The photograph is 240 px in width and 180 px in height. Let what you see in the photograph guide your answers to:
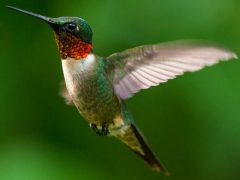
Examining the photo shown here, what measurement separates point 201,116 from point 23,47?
124cm

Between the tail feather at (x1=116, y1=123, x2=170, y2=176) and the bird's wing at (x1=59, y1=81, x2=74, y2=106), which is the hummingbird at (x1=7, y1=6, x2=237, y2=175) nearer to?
the tail feather at (x1=116, y1=123, x2=170, y2=176)

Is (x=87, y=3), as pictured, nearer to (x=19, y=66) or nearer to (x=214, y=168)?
(x=19, y=66)

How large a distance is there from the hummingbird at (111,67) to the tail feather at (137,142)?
57 millimetres

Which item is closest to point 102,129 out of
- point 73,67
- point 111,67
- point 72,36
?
point 111,67

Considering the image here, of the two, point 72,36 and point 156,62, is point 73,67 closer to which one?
point 72,36

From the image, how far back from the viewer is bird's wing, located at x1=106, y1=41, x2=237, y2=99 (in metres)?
2.56

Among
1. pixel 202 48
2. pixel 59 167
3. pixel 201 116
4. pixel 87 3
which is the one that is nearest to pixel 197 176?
pixel 201 116

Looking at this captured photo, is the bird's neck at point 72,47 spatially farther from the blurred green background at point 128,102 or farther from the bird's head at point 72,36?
the blurred green background at point 128,102

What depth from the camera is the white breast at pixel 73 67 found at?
2.77 m

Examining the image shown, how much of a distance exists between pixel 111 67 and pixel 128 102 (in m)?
1.48

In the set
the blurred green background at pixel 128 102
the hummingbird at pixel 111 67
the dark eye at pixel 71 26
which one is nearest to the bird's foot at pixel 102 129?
the hummingbird at pixel 111 67

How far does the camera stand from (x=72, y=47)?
110 inches

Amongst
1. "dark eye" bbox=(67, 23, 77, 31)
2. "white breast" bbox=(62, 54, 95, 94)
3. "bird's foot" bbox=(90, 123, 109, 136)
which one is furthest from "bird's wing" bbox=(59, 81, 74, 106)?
"dark eye" bbox=(67, 23, 77, 31)

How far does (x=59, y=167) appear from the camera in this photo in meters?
3.85
